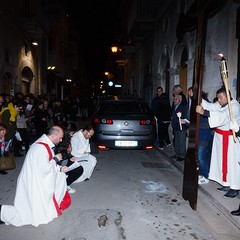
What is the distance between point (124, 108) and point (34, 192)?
5259 millimetres

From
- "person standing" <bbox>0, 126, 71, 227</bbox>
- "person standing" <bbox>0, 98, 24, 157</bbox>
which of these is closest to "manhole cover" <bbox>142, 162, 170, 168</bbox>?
"person standing" <bbox>0, 98, 24, 157</bbox>

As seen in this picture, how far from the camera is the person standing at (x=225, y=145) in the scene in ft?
15.7

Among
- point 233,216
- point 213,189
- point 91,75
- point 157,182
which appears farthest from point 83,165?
point 91,75

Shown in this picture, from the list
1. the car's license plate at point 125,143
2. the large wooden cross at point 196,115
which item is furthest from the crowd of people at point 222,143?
the car's license plate at point 125,143

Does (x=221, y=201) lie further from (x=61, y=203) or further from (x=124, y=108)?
(x=124, y=108)

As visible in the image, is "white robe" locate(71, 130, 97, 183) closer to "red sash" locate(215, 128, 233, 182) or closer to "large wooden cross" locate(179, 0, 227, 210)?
"large wooden cross" locate(179, 0, 227, 210)

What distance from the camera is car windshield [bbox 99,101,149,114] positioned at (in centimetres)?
854

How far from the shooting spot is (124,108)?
8727mm

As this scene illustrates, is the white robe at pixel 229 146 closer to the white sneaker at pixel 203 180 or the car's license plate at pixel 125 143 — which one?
the white sneaker at pixel 203 180

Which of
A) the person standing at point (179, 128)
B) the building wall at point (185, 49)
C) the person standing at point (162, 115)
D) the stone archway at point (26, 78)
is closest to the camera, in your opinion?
the building wall at point (185, 49)

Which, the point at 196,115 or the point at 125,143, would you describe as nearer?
the point at 196,115

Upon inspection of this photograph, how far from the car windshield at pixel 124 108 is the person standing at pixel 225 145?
11.9 feet

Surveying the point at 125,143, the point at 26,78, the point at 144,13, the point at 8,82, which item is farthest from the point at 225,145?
the point at 26,78

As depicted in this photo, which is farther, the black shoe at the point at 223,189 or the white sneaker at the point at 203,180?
the white sneaker at the point at 203,180
